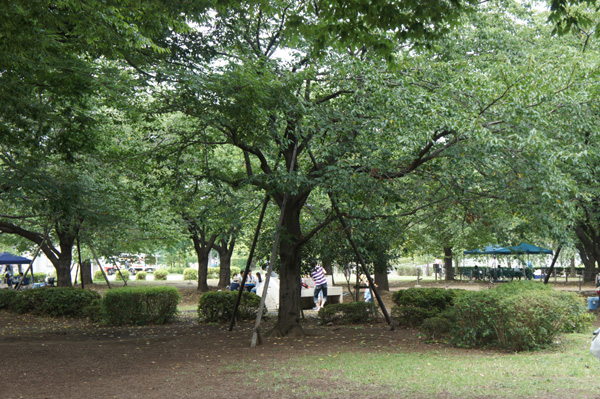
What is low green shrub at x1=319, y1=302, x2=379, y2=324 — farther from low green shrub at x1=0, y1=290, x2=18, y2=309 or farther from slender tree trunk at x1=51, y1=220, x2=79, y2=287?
low green shrub at x1=0, y1=290, x2=18, y2=309

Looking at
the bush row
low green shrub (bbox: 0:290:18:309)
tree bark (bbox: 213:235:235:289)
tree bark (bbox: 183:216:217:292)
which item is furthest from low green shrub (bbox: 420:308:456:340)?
tree bark (bbox: 213:235:235:289)

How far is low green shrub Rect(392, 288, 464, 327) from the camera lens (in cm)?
1346

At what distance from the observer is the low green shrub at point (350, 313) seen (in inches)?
577

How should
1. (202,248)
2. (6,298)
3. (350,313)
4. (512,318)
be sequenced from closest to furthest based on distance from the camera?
(512,318) → (350,313) → (6,298) → (202,248)

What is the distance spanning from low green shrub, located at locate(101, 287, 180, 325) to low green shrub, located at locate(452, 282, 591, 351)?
26.9 ft

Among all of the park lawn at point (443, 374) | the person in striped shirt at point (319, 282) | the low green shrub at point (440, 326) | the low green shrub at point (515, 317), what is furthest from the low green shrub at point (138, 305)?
the low green shrub at point (515, 317)

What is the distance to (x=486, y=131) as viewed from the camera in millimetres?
8234

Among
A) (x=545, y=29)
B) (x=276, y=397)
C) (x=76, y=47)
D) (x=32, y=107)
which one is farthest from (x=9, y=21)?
(x=545, y=29)

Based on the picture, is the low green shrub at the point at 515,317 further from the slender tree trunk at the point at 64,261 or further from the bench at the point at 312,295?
the slender tree trunk at the point at 64,261

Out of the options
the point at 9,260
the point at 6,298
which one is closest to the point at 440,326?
the point at 6,298

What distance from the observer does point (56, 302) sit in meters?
17.5

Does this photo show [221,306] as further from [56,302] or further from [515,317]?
[515,317]

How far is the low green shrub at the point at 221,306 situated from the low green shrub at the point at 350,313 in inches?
80.9

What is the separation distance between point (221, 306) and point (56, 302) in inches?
233
